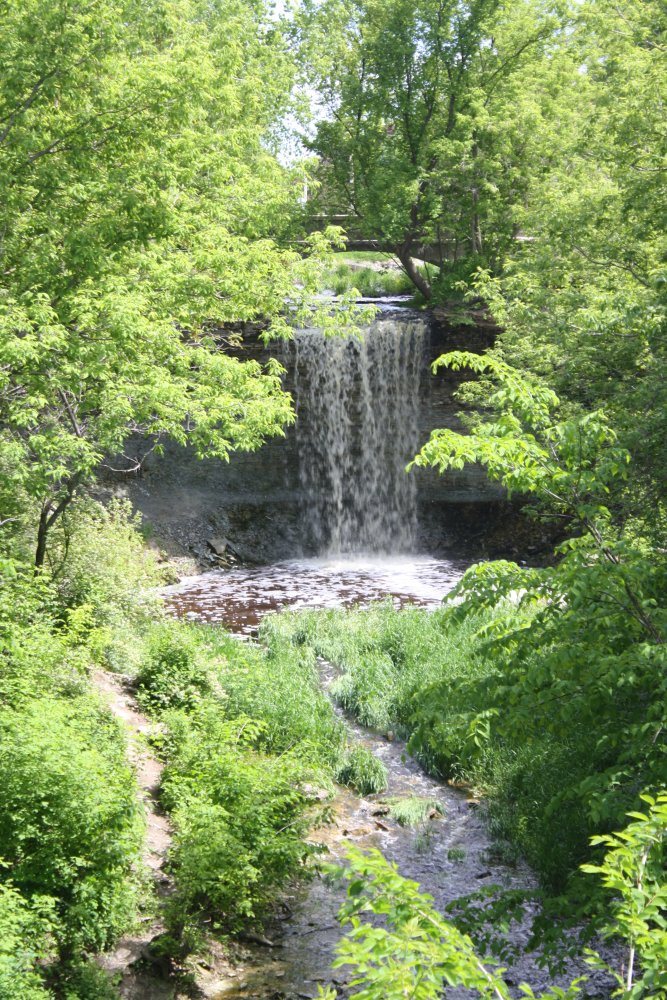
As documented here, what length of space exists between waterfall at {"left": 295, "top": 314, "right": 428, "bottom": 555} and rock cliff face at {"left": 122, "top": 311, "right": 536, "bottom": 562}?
1.0 inches

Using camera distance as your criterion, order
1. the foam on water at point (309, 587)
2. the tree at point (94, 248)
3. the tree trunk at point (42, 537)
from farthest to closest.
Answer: the foam on water at point (309, 587) < the tree trunk at point (42, 537) < the tree at point (94, 248)

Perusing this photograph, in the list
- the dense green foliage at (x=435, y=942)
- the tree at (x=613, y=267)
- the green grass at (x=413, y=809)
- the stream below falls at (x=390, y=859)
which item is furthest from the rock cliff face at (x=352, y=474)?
the dense green foliage at (x=435, y=942)

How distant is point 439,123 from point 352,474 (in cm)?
976

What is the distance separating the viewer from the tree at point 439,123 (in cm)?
2191

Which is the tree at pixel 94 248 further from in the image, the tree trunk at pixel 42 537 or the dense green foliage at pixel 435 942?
the dense green foliage at pixel 435 942

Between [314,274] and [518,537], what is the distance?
8.97 m

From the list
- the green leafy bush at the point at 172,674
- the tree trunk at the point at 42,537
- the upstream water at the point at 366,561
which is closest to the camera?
the upstream water at the point at 366,561

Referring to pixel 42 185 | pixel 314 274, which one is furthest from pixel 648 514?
pixel 314 274

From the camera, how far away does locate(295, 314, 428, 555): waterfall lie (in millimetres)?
22109

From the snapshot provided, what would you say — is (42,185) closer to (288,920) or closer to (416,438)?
(288,920)

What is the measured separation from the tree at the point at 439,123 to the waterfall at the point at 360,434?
2905mm

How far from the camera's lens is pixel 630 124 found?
1303 centimetres

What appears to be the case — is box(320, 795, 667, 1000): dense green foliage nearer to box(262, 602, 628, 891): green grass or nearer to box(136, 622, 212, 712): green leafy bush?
box(262, 602, 628, 891): green grass

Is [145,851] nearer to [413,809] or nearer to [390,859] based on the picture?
[390,859]
